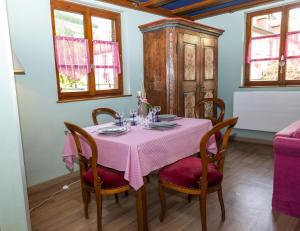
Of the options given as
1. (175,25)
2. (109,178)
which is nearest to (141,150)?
(109,178)

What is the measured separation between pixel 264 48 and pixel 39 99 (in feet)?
12.0

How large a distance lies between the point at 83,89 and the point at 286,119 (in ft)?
10.6

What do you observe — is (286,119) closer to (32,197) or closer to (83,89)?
(83,89)

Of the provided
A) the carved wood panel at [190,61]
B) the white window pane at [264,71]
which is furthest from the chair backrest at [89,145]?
the white window pane at [264,71]

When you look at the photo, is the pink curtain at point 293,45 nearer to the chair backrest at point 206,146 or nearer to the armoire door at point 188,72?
the armoire door at point 188,72

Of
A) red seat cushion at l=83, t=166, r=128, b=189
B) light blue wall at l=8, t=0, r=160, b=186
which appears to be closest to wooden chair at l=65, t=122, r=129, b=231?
red seat cushion at l=83, t=166, r=128, b=189

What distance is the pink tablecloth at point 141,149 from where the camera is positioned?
5.17 feet

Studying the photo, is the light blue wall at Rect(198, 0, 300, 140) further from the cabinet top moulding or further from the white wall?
the white wall

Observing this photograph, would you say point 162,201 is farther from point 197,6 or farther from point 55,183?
point 197,6

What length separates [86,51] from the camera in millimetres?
2992

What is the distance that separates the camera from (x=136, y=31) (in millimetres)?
3537

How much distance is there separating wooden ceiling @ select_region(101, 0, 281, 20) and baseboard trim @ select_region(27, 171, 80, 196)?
243 centimetres

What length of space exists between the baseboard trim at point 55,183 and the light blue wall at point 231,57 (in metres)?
3.11

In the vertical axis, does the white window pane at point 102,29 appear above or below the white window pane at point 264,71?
above
